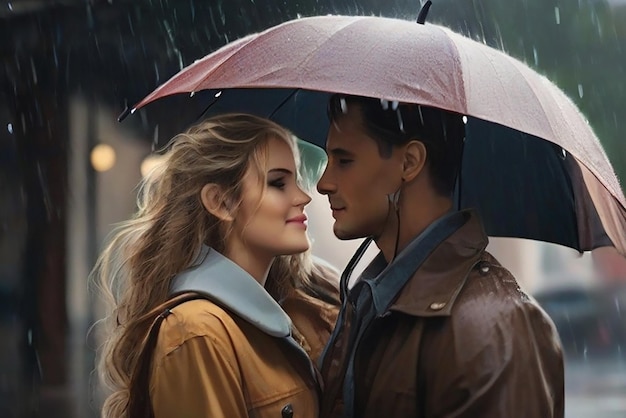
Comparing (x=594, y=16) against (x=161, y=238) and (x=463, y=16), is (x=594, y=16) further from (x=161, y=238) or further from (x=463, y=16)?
(x=161, y=238)

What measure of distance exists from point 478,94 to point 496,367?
0.73 meters

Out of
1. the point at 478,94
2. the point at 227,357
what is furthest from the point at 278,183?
the point at 478,94

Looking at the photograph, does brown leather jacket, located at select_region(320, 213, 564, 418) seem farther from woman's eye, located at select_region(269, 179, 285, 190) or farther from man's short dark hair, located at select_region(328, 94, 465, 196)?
woman's eye, located at select_region(269, 179, 285, 190)

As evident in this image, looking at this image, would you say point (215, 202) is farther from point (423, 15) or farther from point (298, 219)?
point (423, 15)

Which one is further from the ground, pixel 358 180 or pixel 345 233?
pixel 358 180

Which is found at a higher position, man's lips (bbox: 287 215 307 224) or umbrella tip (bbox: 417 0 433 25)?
umbrella tip (bbox: 417 0 433 25)

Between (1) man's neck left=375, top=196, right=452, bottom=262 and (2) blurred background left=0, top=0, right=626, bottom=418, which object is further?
(2) blurred background left=0, top=0, right=626, bottom=418

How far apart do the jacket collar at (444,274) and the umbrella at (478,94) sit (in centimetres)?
34

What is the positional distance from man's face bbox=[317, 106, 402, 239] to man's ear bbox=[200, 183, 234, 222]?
39 centimetres

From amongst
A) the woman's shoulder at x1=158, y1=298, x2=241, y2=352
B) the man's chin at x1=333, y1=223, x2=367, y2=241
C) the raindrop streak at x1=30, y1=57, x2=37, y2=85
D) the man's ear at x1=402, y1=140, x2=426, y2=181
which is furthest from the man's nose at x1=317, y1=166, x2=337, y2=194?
the raindrop streak at x1=30, y1=57, x2=37, y2=85

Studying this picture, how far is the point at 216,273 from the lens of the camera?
10.2ft

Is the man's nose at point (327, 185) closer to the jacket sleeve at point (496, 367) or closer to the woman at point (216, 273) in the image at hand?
the woman at point (216, 273)

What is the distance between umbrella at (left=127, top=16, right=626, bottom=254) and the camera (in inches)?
104

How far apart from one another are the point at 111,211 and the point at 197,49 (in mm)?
1617
